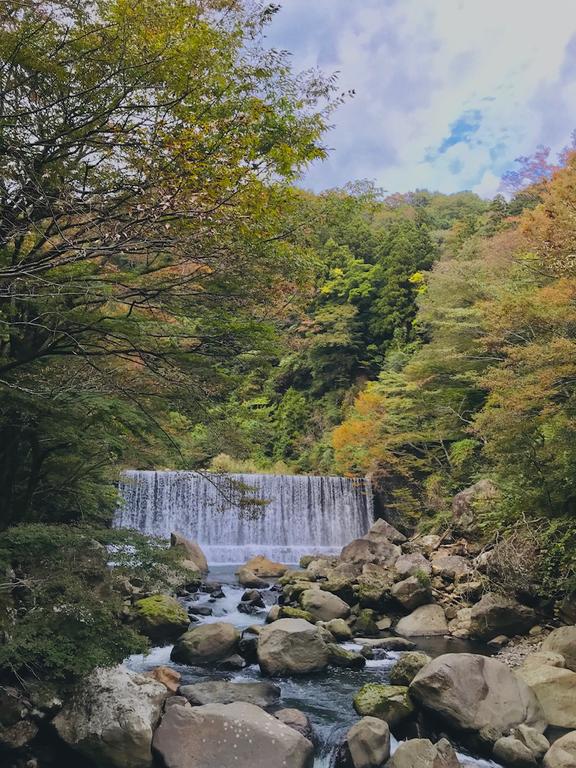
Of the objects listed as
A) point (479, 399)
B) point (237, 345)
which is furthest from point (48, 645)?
point (479, 399)

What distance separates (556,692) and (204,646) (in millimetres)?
4729

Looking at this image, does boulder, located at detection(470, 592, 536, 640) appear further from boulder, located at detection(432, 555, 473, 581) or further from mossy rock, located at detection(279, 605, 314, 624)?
mossy rock, located at detection(279, 605, 314, 624)

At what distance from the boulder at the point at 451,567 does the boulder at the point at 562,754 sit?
627 cm

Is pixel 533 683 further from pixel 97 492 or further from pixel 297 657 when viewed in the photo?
pixel 97 492

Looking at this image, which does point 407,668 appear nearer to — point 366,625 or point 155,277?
point 366,625

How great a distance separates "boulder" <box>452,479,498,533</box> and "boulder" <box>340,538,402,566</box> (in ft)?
6.57

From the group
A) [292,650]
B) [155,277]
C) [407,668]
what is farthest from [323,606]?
[155,277]

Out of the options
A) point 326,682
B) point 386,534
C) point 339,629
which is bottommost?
point 326,682

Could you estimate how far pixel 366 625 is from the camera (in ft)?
34.2

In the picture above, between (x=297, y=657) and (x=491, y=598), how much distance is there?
384 centimetres

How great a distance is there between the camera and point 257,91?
17.1ft

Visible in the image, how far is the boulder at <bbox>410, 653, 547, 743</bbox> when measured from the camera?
19.1 feet

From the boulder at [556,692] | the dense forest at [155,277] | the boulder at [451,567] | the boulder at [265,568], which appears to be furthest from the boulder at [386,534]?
the boulder at [556,692]

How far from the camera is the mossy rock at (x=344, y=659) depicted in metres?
8.35
